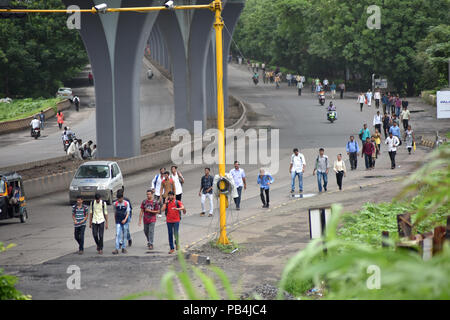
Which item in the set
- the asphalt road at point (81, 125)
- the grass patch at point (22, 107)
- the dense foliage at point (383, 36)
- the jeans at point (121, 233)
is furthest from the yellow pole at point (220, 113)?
the grass patch at point (22, 107)

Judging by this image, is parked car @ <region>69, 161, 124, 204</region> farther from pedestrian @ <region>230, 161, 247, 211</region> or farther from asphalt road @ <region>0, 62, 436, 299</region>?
pedestrian @ <region>230, 161, 247, 211</region>

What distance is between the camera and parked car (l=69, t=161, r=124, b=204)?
27188 millimetres

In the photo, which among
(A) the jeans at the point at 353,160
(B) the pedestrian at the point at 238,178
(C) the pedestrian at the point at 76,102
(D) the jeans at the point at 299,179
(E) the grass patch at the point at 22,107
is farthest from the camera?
(C) the pedestrian at the point at 76,102

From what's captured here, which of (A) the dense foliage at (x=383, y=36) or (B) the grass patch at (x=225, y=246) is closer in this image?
(B) the grass patch at (x=225, y=246)

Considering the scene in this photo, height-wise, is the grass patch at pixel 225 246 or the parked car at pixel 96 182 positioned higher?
the parked car at pixel 96 182

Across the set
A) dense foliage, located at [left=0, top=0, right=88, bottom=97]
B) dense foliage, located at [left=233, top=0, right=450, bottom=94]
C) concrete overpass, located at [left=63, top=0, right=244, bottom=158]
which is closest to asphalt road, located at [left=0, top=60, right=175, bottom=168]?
dense foliage, located at [left=0, top=0, right=88, bottom=97]

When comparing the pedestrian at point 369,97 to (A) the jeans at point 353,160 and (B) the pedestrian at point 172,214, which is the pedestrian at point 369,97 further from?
(B) the pedestrian at point 172,214

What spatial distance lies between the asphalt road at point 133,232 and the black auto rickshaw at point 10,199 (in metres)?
0.36

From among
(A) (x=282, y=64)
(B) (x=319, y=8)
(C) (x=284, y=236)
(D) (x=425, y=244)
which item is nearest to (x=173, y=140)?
(C) (x=284, y=236)

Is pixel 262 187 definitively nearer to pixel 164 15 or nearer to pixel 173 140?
pixel 173 140

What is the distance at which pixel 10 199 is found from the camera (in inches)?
953

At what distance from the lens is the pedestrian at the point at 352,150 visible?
31.8 meters

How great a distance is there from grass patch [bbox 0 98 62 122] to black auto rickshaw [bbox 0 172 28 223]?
3502 centimetres
